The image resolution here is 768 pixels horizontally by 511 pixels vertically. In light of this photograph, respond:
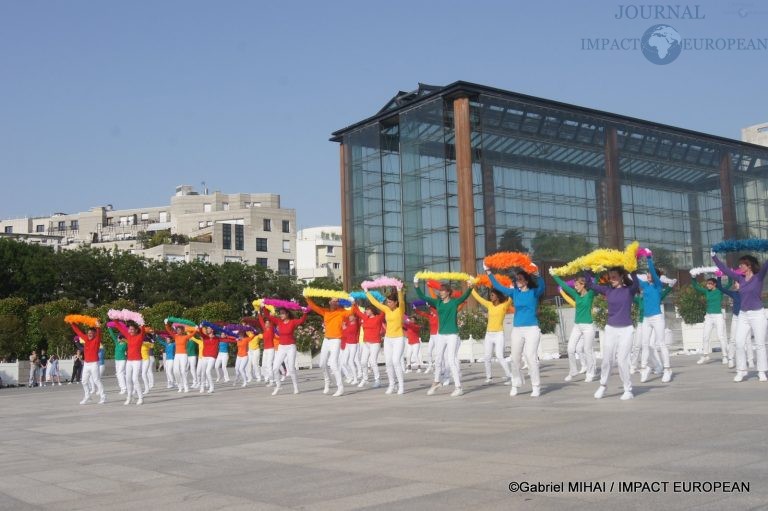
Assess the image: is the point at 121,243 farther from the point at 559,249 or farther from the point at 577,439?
the point at 577,439

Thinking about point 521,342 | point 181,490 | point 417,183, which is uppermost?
point 417,183

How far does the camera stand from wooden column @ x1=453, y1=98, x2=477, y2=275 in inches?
2087

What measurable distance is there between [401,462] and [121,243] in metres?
120

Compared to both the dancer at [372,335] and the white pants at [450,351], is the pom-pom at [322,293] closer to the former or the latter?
the dancer at [372,335]

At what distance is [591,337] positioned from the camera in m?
17.7

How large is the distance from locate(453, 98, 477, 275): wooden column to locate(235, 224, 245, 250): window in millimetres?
59320

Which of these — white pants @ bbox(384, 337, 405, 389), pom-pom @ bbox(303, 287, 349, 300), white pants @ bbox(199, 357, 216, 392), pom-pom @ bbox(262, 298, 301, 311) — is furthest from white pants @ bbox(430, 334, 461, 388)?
white pants @ bbox(199, 357, 216, 392)

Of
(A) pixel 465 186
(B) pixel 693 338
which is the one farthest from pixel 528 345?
(A) pixel 465 186

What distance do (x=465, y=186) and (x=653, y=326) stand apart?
36729 millimetres

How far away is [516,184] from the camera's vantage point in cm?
5497

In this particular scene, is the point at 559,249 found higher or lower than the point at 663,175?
lower

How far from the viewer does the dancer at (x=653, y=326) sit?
55.9 ft

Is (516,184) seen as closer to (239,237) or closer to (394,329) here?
(394,329)

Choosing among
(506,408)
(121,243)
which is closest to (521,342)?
(506,408)
